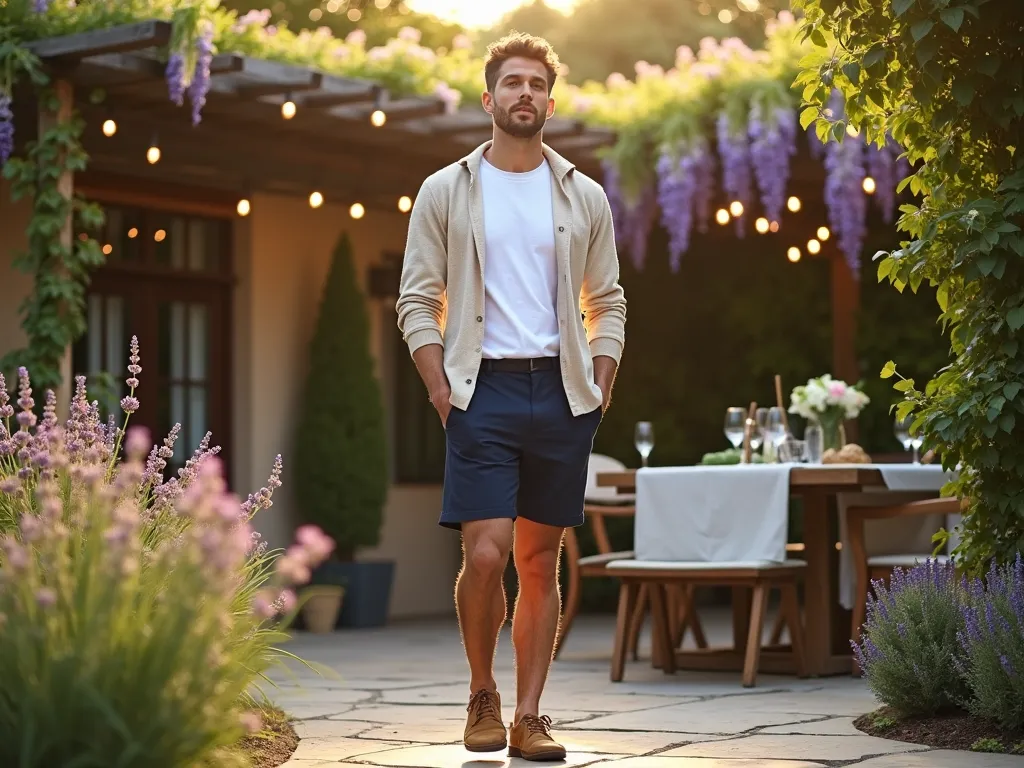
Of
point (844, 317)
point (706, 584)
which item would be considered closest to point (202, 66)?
point (706, 584)

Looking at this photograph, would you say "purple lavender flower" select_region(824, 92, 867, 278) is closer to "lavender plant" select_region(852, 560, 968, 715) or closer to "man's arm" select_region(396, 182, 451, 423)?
"lavender plant" select_region(852, 560, 968, 715)

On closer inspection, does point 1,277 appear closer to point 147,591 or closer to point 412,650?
point 412,650

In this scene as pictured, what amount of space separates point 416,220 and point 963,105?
4.19 ft

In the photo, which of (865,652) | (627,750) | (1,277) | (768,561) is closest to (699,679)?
(768,561)

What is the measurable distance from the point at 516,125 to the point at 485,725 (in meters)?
1.28

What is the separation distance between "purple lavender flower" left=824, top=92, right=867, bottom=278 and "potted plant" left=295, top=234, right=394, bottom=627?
261cm

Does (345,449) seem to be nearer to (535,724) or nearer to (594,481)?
(594,481)

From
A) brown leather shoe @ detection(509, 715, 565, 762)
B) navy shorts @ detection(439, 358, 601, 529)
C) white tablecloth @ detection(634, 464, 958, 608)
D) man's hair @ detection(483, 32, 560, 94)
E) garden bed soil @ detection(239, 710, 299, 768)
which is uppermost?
man's hair @ detection(483, 32, 560, 94)

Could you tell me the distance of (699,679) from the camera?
5652 mm

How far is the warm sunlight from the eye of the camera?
55.6ft

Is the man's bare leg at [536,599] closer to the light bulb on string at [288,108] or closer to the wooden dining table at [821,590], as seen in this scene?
the wooden dining table at [821,590]

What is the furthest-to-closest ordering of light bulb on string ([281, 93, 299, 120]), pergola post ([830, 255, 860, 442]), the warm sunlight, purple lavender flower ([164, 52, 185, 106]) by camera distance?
1. the warm sunlight
2. pergola post ([830, 255, 860, 442])
3. light bulb on string ([281, 93, 299, 120])
4. purple lavender flower ([164, 52, 185, 106])

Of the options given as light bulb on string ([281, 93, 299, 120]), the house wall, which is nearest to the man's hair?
light bulb on string ([281, 93, 299, 120])

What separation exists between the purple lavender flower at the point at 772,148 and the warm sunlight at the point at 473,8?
8.90 meters
